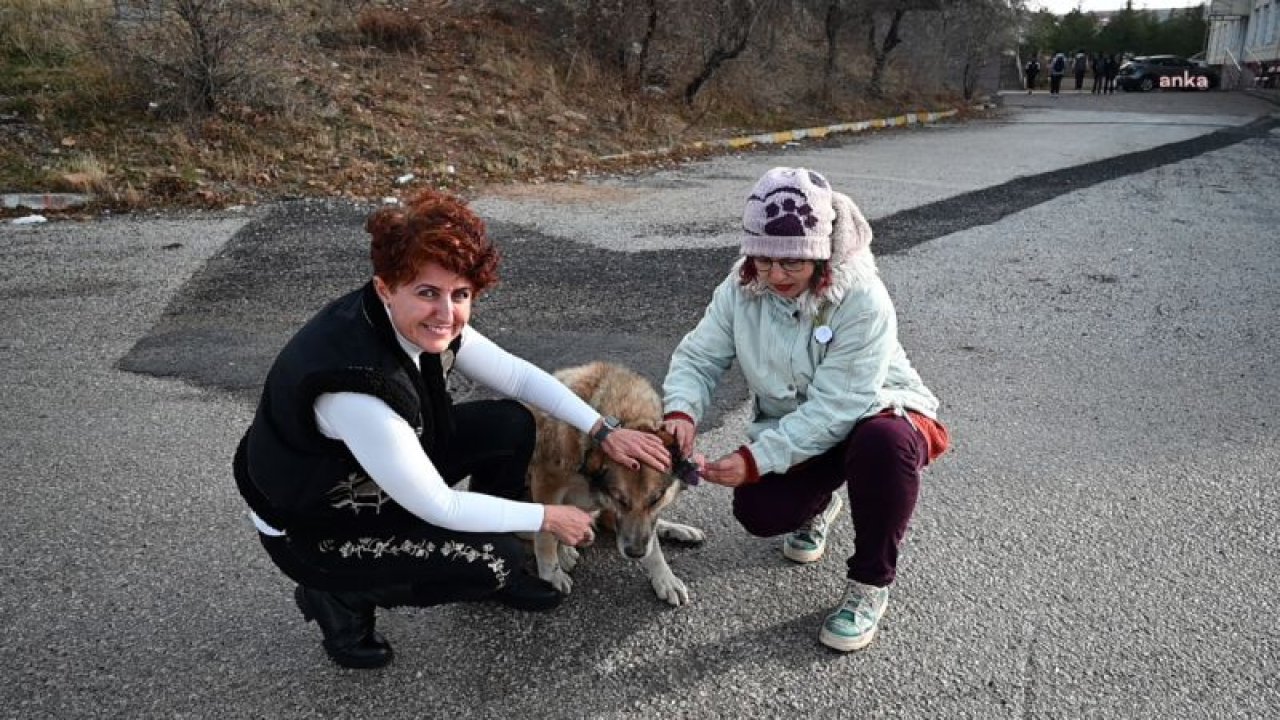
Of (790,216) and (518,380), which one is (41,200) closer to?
(518,380)

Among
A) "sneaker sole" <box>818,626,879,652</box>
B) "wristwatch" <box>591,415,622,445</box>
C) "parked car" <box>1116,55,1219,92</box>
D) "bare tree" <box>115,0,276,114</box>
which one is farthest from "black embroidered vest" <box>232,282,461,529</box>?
"parked car" <box>1116,55,1219,92</box>

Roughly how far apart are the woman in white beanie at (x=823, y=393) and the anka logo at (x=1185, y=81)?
172 ft

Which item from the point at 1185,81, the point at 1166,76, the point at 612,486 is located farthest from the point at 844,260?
the point at 1185,81

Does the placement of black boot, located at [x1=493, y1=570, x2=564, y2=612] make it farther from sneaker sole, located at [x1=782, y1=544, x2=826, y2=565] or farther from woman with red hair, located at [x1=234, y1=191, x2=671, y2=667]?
sneaker sole, located at [x1=782, y1=544, x2=826, y2=565]

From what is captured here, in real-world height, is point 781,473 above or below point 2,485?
above

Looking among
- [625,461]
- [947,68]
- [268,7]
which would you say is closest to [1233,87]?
[947,68]

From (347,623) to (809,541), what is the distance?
5.84ft

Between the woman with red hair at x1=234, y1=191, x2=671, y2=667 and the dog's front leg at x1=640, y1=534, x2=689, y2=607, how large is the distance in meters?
0.49

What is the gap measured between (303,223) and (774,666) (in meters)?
7.94

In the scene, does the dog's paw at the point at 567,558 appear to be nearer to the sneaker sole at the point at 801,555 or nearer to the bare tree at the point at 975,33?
the sneaker sole at the point at 801,555

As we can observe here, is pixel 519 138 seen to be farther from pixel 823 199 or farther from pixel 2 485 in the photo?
pixel 823 199

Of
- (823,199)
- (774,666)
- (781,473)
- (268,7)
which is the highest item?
(268,7)

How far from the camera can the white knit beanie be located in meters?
2.94

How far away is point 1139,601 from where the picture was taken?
3250mm
